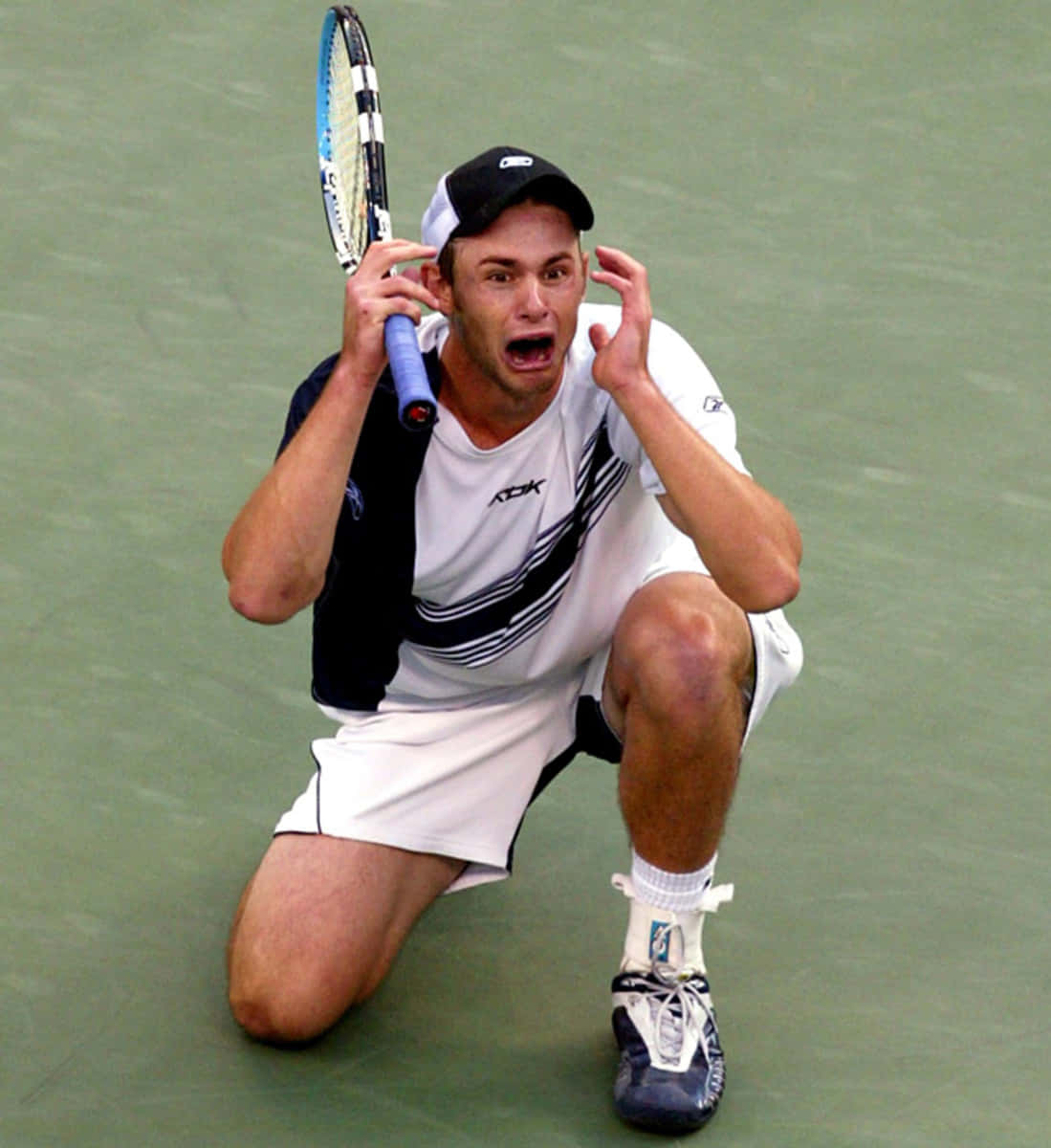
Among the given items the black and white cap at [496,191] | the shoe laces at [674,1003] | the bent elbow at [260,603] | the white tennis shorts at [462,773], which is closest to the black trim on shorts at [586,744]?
the white tennis shorts at [462,773]

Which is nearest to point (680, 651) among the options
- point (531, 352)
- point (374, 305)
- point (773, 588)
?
point (773, 588)

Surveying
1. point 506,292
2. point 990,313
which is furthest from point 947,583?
point 506,292

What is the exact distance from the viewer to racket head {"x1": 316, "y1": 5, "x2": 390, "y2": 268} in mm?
4617

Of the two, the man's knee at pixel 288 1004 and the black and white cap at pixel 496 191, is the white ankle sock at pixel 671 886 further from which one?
the black and white cap at pixel 496 191

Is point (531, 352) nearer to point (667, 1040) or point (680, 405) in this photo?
point (680, 405)

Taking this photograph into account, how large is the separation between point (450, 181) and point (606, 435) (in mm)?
537

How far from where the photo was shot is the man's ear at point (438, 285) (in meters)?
4.57

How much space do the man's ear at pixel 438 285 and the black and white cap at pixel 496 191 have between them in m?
0.05

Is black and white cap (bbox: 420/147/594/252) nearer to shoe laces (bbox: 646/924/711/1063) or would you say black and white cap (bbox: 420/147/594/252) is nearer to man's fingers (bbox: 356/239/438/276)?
man's fingers (bbox: 356/239/438/276)

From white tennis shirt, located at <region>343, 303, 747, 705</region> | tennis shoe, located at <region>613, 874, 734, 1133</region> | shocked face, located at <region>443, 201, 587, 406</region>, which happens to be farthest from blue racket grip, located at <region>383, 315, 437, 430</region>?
tennis shoe, located at <region>613, 874, 734, 1133</region>

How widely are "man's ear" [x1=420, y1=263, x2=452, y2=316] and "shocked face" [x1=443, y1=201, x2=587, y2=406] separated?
0.08 ft

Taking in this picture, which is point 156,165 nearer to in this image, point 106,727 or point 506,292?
point 106,727

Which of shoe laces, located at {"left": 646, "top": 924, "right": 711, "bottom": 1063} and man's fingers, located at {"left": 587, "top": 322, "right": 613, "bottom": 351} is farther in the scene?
shoe laces, located at {"left": 646, "top": 924, "right": 711, "bottom": 1063}

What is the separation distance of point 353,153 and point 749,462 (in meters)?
1.62
